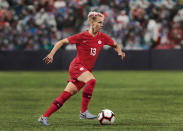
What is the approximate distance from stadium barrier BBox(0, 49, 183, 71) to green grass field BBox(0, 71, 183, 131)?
145 centimetres

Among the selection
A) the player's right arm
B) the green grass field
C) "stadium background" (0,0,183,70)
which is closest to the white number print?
the player's right arm

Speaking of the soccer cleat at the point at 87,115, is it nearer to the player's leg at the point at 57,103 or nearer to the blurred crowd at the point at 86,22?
the player's leg at the point at 57,103

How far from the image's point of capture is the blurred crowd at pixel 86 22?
70.8 feet

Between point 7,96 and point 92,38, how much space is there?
526cm

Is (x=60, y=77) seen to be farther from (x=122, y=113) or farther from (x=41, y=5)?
(x=122, y=113)

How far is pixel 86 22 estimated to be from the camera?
853 inches

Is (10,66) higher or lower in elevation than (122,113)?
lower

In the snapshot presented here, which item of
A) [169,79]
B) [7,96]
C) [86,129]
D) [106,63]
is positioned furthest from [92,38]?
[106,63]

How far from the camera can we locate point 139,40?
22.0 m

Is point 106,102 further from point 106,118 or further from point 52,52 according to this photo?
point 52,52

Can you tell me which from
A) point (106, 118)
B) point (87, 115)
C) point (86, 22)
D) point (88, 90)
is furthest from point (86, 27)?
point (106, 118)

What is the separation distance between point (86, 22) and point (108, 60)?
1.94 m

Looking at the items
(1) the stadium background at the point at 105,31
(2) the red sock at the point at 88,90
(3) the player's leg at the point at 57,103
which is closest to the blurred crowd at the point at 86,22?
(1) the stadium background at the point at 105,31

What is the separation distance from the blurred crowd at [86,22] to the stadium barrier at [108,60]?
413 millimetres
